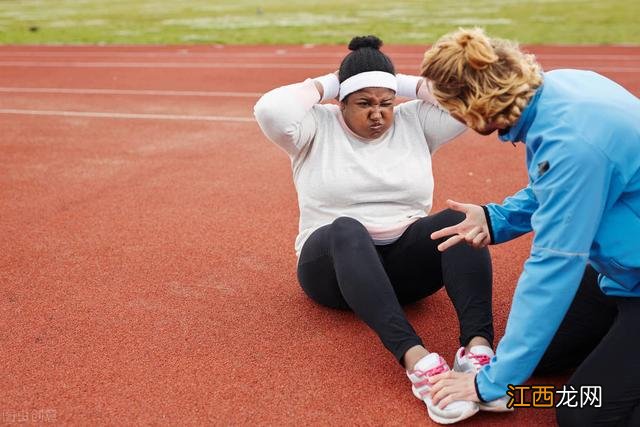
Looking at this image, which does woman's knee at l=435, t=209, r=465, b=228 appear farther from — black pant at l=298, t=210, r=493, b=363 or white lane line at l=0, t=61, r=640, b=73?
white lane line at l=0, t=61, r=640, b=73

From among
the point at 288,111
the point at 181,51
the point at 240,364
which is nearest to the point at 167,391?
the point at 240,364

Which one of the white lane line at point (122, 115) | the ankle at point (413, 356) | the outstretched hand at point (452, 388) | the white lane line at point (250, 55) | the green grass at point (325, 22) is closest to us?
the outstretched hand at point (452, 388)

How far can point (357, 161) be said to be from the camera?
340 cm

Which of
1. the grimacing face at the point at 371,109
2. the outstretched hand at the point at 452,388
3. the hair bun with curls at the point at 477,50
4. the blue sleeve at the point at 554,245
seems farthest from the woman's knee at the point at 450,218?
the hair bun with curls at the point at 477,50

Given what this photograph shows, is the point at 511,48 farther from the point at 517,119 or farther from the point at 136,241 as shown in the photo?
the point at 136,241

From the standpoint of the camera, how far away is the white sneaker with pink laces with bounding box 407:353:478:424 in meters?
2.72

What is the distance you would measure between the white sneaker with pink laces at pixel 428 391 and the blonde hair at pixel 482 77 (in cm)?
97

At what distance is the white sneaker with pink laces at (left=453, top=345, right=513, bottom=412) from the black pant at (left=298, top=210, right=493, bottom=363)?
83 mm

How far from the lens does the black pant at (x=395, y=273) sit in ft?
9.78

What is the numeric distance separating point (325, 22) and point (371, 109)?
19.0 metres

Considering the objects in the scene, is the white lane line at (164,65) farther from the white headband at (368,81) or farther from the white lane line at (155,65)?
the white headband at (368,81)

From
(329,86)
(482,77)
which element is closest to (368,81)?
(329,86)

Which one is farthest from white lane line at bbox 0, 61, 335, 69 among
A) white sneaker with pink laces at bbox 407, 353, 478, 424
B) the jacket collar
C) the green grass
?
the jacket collar

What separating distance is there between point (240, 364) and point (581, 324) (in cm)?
147
